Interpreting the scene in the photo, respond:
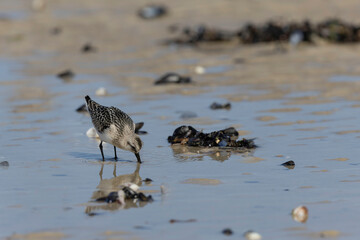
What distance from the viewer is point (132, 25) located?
19812mm

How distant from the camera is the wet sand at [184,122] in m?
5.65

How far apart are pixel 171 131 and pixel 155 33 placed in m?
9.74

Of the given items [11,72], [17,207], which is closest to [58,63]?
[11,72]

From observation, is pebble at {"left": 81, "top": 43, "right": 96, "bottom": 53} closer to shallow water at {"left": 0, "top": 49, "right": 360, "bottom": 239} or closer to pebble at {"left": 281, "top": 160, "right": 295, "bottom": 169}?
shallow water at {"left": 0, "top": 49, "right": 360, "bottom": 239}

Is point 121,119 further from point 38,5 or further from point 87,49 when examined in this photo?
point 38,5

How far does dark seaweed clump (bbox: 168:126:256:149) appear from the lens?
835 cm

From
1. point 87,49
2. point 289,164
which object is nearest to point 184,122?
point 289,164

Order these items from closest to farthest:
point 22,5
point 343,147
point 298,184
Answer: point 298,184
point 343,147
point 22,5

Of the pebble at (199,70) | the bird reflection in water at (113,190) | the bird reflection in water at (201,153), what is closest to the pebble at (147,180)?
the bird reflection in water at (113,190)

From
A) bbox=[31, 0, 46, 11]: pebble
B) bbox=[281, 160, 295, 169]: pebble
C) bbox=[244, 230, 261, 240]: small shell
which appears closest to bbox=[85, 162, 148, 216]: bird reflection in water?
bbox=[244, 230, 261, 240]: small shell

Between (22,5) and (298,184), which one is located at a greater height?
(22,5)

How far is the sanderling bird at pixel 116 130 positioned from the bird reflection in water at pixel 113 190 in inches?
9.9

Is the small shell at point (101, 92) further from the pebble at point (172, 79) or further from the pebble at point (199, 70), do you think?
the pebble at point (199, 70)

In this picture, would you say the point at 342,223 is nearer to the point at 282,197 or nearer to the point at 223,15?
the point at 282,197
